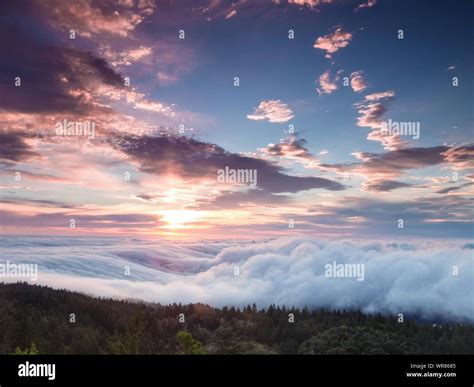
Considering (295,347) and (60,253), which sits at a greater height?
(60,253)

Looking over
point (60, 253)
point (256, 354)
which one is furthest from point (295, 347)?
point (60, 253)

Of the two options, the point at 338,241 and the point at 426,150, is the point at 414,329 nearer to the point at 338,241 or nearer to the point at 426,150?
the point at 338,241
